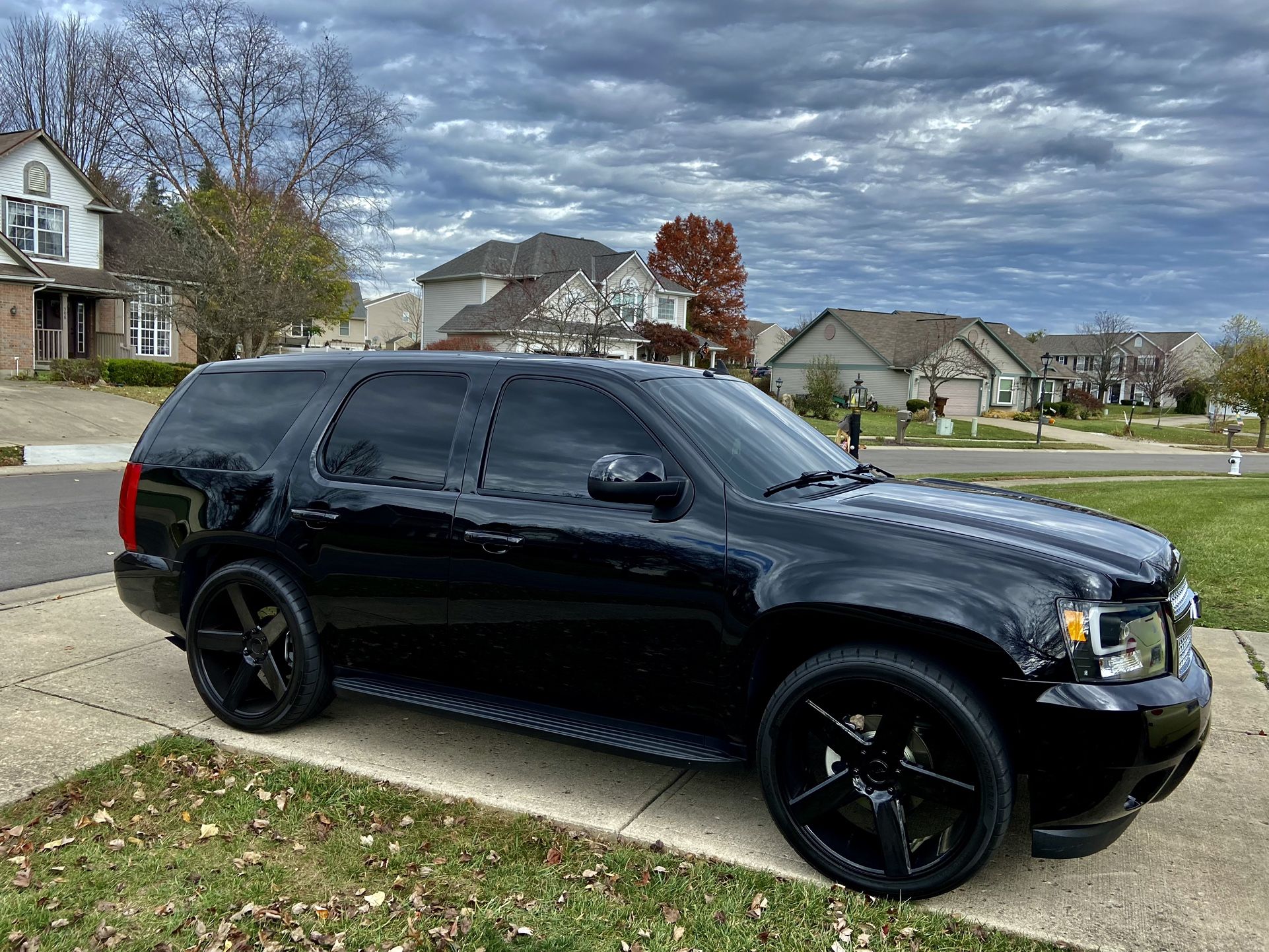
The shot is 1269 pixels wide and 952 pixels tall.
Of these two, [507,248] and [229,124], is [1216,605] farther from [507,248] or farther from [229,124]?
[507,248]

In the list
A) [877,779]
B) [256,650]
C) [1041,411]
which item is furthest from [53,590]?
[1041,411]

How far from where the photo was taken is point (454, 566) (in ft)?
13.2

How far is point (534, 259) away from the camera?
51.5 metres

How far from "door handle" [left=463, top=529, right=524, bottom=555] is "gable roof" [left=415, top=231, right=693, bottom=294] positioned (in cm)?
4630

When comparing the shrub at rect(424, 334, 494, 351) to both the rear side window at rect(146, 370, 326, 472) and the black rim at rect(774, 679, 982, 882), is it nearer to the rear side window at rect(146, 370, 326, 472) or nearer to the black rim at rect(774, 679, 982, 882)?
the rear side window at rect(146, 370, 326, 472)

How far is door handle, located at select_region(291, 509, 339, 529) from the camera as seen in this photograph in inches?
170

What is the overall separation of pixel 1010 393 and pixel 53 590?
197ft

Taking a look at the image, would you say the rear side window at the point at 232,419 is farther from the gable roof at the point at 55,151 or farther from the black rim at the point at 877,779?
the gable roof at the point at 55,151

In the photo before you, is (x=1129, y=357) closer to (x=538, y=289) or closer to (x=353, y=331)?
(x=538, y=289)

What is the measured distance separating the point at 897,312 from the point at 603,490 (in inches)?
2439

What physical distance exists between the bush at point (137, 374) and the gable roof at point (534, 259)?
2206cm

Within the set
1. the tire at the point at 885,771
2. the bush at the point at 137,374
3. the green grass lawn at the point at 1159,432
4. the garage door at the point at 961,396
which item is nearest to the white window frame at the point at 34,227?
the bush at the point at 137,374

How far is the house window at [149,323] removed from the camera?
34.9m

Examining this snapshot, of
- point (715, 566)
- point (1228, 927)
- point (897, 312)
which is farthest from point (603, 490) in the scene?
point (897, 312)
